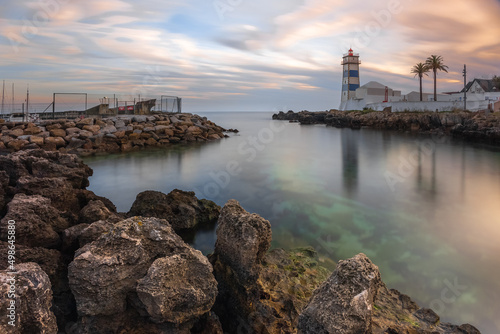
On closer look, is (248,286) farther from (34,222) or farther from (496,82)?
(496,82)

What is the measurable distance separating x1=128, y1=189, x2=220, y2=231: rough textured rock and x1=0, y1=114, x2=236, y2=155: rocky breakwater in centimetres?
1441

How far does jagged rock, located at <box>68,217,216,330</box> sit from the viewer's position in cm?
315

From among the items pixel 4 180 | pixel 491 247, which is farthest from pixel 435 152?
pixel 4 180

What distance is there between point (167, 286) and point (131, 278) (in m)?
0.46

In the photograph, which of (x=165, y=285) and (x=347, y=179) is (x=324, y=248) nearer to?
(x=165, y=285)

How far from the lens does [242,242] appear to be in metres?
4.20

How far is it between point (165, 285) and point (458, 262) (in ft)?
21.3

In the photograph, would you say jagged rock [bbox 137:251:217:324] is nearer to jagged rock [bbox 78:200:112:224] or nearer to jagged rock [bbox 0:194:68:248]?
jagged rock [bbox 0:194:68:248]

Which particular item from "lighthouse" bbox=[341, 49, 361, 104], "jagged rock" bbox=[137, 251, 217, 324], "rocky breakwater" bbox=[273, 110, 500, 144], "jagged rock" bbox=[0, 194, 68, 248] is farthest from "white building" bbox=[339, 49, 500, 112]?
"jagged rock" bbox=[0, 194, 68, 248]

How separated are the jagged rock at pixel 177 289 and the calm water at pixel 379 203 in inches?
146

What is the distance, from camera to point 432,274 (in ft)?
20.4

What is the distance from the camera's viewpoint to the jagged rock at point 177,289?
10.1 ft

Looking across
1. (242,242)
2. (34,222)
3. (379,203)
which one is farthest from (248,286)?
(379,203)

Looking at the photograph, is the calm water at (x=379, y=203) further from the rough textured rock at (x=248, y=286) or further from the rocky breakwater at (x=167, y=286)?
the rough textured rock at (x=248, y=286)
